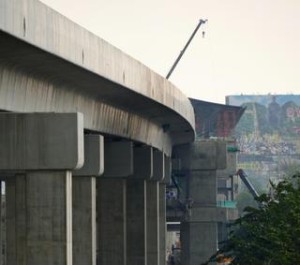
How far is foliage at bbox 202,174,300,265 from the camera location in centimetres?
5388

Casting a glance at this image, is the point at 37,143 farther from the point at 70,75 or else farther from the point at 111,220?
the point at 111,220

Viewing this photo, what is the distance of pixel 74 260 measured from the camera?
49.5 m

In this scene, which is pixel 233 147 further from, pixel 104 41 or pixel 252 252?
pixel 104 41

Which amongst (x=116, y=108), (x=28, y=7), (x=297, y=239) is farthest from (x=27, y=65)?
(x=297, y=239)

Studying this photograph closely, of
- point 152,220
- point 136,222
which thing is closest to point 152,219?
point 152,220

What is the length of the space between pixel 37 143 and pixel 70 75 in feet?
14.4

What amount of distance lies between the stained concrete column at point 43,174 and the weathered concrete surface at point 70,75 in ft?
3.43

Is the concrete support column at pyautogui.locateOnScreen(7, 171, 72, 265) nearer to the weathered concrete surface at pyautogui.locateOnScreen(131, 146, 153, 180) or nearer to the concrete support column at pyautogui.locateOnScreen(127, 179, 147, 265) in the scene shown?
the weathered concrete surface at pyautogui.locateOnScreen(131, 146, 153, 180)

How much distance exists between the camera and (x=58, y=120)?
37.5 metres

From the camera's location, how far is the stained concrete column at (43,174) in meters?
37.2

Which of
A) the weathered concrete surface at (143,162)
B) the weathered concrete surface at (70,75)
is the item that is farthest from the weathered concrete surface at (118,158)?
the weathered concrete surface at (143,162)

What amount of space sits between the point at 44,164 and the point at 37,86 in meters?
3.26

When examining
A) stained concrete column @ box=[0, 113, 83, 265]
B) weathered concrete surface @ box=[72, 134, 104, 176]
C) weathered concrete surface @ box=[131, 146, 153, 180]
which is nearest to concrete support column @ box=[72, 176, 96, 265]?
weathered concrete surface @ box=[72, 134, 104, 176]

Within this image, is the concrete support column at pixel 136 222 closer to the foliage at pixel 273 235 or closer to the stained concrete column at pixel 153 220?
the stained concrete column at pixel 153 220
